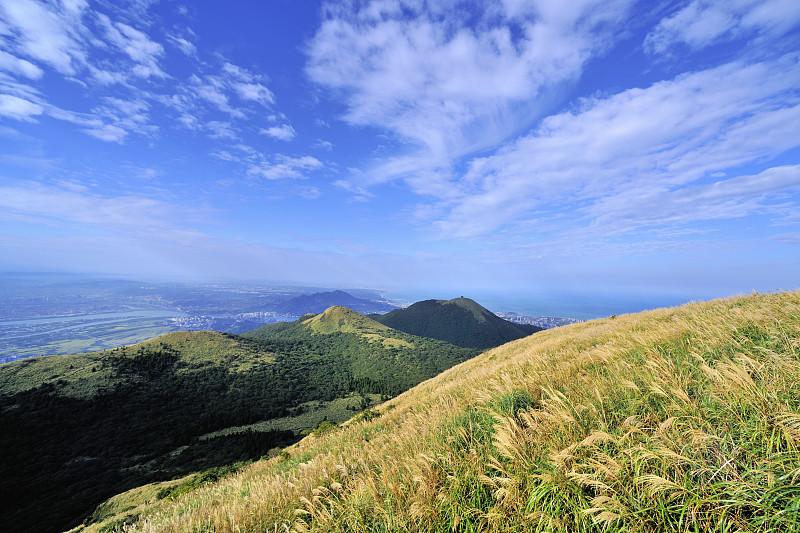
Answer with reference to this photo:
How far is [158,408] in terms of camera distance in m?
97.2

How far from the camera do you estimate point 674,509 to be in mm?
2088

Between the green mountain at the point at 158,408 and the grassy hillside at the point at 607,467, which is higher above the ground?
the grassy hillside at the point at 607,467

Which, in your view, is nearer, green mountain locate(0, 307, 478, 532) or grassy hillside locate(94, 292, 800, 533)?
grassy hillside locate(94, 292, 800, 533)

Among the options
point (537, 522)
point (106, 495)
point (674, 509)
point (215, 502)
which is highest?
point (674, 509)

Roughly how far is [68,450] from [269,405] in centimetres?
4985

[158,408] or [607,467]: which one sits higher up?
[607,467]

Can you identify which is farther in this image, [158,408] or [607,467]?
[158,408]

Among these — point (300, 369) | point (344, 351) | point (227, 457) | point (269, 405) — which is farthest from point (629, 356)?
point (344, 351)

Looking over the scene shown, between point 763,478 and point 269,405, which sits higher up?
point 763,478

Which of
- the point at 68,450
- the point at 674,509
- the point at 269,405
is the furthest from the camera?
the point at 269,405

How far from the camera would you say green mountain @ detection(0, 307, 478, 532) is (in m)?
59.5

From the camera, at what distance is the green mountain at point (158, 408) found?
59500 mm

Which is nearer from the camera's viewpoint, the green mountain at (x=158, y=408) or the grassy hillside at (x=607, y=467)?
the grassy hillside at (x=607, y=467)

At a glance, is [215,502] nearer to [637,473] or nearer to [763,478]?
[637,473]
